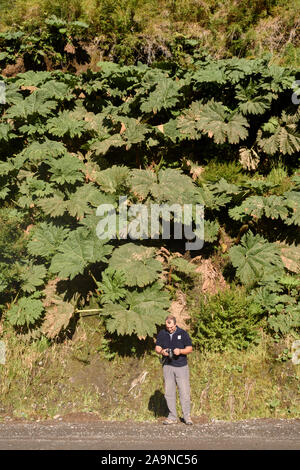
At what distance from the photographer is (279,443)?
4.79m

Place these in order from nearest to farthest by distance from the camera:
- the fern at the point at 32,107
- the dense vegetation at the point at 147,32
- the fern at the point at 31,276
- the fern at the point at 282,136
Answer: the fern at the point at 31,276 < the fern at the point at 282,136 < the fern at the point at 32,107 < the dense vegetation at the point at 147,32

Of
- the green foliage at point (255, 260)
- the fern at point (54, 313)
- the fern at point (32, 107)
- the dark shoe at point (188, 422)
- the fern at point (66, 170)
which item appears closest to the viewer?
the dark shoe at point (188, 422)

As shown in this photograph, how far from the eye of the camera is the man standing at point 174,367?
555 centimetres

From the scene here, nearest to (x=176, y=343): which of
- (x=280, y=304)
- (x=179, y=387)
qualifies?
(x=179, y=387)

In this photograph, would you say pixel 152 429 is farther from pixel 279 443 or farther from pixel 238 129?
pixel 238 129

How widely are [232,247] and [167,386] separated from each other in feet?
8.33

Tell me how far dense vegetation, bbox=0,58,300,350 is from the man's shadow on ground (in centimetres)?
99

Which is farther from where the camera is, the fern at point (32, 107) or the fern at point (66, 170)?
the fern at point (32, 107)

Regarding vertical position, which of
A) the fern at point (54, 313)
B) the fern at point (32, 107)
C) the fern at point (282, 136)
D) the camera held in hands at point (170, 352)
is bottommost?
the fern at point (54, 313)

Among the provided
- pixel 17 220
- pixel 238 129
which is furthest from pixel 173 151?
pixel 17 220

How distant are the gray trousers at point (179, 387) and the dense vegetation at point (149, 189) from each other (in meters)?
0.85

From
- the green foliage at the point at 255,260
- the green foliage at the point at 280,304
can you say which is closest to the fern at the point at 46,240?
the green foliage at the point at 255,260

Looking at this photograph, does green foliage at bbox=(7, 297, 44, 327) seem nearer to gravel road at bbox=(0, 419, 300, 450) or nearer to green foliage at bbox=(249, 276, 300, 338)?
gravel road at bbox=(0, 419, 300, 450)

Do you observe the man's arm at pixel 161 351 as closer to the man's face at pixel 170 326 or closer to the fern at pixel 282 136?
the man's face at pixel 170 326
